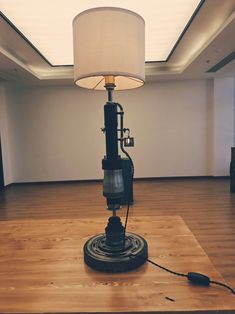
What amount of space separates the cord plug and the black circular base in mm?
162

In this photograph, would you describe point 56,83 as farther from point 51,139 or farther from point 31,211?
point 31,211

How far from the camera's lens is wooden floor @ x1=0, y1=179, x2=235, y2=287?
2492mm

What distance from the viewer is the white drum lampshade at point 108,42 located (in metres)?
0.71

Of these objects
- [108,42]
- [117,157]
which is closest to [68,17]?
[108,42]

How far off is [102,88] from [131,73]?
0.32 m

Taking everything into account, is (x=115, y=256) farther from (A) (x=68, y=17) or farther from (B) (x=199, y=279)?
(A) (x=68, y=17)

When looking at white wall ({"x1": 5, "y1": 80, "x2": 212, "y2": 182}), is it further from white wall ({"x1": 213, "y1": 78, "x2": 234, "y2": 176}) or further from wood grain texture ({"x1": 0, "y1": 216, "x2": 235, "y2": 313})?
wood grain texture ({"x1": 0, "y1": 216, "x2": 235, "y2": 313})

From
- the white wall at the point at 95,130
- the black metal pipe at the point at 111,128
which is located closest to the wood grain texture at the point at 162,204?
the white wall at the point at 95,130

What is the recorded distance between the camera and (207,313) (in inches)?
22.7

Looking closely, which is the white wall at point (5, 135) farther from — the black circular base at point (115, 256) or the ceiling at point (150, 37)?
the black circular base at point (115, 256)

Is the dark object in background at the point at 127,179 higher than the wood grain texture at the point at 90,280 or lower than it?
higher

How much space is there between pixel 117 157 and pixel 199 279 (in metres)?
0.45

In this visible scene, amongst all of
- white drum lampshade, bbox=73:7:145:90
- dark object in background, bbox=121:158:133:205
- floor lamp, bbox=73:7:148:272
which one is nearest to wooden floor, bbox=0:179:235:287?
dark object in background, bbox=121:158:133:205

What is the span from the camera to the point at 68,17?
8.50ft
